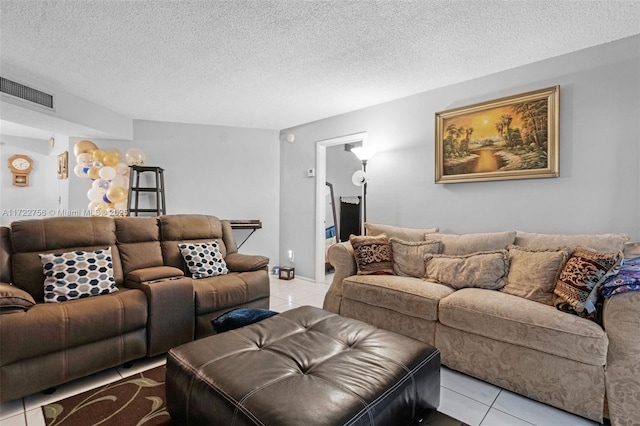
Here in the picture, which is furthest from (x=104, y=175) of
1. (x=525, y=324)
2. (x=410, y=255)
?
(x=525, y=324)

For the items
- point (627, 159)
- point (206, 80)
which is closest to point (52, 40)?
point (206, 80)

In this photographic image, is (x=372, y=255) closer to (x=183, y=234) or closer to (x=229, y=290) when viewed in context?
(x=229, y=290)

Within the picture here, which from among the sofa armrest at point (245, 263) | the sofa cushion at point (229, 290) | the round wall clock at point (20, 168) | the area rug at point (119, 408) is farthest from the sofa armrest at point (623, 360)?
the round wall clock at point (20, 168)

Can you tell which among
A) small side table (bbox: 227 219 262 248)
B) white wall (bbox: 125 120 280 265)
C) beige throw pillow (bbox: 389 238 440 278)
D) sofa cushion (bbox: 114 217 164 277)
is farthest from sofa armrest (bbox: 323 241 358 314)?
white wall (bbox: 125 120 280 265)

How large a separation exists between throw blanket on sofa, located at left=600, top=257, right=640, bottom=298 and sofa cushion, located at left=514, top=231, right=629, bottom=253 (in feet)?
1.14

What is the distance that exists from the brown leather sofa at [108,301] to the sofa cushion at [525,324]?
1.74 m

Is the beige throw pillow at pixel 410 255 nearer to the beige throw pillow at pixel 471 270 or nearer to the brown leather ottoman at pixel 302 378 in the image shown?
the beige throw pillow at pixel 471 270

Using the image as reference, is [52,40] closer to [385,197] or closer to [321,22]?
[321,22]

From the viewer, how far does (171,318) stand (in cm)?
230

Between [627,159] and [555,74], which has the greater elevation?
[555,74]

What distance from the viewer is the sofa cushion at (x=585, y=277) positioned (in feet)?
5.81

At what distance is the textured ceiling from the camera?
202 centimetres

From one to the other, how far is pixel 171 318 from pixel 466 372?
2.12 metres

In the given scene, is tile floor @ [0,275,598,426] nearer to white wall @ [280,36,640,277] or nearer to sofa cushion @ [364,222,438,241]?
sofa cushion @ [364,222,438,241]
